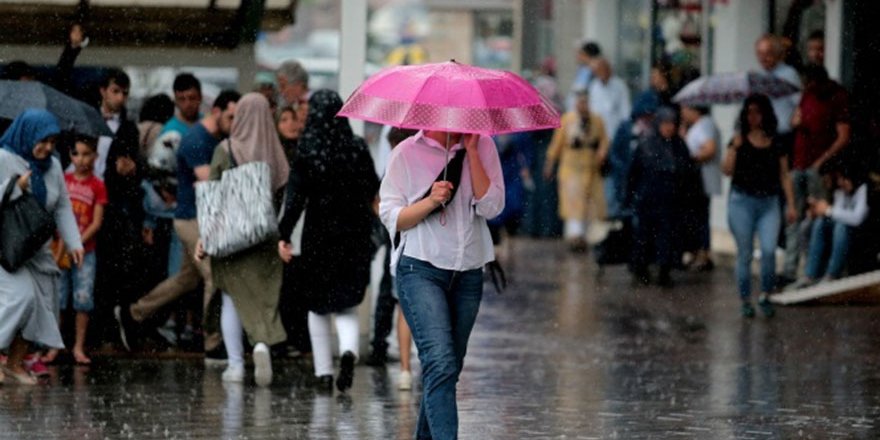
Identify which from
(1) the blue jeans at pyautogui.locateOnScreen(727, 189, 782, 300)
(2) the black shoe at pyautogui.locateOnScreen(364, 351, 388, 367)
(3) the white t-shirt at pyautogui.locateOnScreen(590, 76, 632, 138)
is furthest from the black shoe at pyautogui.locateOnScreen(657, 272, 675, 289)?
(2) the black shoe at pyautogui.locateOnScreen(364, 351, 388, 367)

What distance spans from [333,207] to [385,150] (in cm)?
238

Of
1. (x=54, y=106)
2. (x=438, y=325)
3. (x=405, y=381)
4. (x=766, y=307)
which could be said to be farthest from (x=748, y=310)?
(x=438, y=325)

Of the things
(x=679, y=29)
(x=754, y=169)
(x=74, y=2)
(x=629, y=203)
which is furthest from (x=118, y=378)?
(x=679, y=29)

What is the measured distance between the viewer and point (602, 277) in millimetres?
20719

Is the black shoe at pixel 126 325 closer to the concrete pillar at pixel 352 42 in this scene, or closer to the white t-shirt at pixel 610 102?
the concrete pillar at pixel 352 42

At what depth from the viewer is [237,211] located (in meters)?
11.9

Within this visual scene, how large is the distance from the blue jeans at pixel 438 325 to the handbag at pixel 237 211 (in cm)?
309

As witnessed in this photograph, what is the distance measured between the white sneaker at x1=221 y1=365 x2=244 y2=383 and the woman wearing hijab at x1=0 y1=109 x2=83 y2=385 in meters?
1.02

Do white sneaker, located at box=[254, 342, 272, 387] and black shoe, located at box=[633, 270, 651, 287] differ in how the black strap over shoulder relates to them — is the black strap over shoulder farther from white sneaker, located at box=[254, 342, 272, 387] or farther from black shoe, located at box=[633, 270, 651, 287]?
black shoe, located at box=[633, 270, 651, 287]

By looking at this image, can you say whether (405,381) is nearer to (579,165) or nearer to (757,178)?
(757,178)

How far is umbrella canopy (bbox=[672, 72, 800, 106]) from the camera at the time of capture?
1897cm

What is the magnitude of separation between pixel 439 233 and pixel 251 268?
3479mm

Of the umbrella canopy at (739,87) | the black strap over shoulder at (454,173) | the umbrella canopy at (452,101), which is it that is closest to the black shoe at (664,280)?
the umbrella canopy at (739,87)

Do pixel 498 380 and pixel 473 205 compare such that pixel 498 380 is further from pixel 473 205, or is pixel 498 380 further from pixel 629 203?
pixel 629 203
